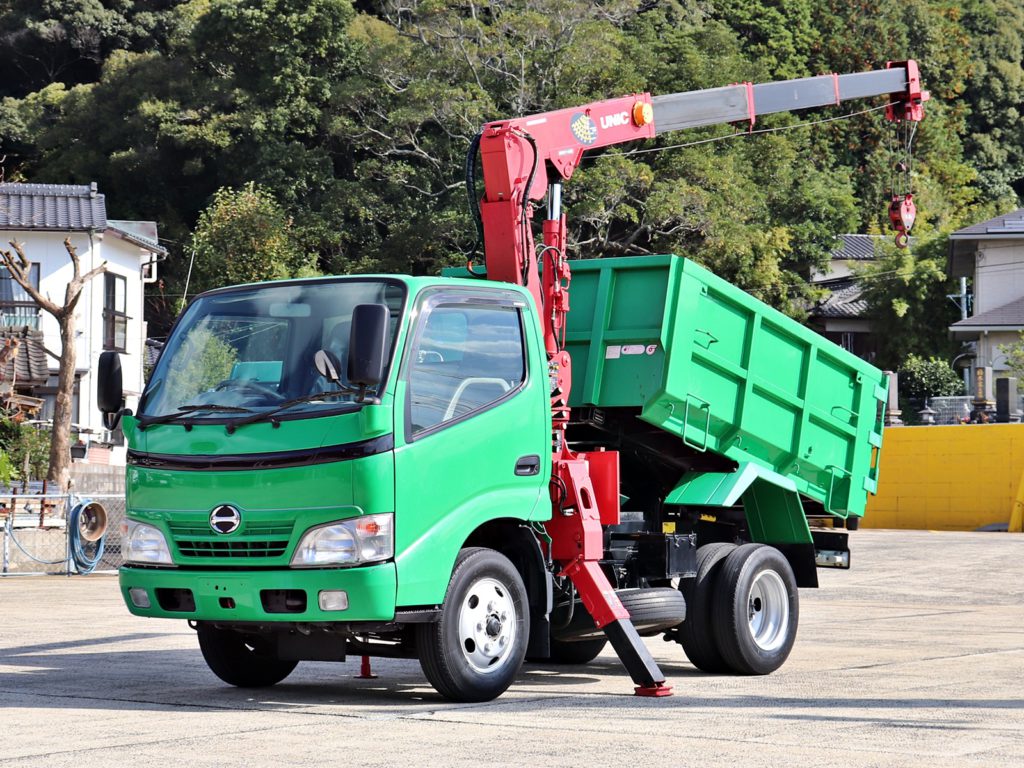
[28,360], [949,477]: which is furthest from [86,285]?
[949,477]

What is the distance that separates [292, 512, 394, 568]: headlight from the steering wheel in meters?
0.82

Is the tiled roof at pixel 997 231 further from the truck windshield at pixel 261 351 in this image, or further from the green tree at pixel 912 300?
the truck windshield at pixel 261 351

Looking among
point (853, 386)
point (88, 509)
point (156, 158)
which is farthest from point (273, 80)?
point (853, 386)

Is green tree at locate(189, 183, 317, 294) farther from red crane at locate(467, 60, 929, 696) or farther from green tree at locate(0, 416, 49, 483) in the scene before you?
red crane at locate(467, 60, 929, 696)

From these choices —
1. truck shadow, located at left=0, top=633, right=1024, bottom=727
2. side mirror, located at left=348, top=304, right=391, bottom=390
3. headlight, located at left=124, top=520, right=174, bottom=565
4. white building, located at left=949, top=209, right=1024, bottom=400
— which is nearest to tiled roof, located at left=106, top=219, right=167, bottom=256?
white building, located at left=949, top=209, right=1024, bottom=400

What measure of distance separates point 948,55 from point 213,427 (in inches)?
2590

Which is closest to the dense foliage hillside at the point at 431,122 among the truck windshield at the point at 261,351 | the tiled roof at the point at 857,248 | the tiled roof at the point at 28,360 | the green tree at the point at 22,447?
the tiled roof at the point at 857,248

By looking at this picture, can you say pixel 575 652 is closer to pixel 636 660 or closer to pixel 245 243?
pixel 636 660

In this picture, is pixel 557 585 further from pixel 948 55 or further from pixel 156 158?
pixel 948 55

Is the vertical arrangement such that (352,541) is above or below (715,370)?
below

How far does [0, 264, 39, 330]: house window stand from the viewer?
40.1 m

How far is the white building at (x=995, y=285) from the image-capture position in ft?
162

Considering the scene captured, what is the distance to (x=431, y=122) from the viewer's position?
4912cm

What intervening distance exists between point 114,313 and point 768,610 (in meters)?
33.3
